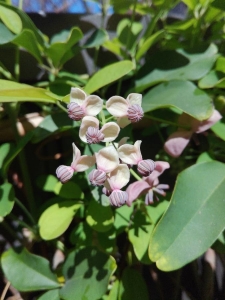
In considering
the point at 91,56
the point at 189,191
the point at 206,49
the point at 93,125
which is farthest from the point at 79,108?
the point at 91,56

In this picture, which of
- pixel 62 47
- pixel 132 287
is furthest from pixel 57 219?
pixel 62 47

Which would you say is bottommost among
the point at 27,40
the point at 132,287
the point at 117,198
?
the point at 132,287

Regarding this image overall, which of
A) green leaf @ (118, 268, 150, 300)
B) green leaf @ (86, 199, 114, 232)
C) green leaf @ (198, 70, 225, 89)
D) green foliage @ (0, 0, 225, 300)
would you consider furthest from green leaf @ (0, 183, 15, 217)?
green leaf @ (198, 70, 225, 89)

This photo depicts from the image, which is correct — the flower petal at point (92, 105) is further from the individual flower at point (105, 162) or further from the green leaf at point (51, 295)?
the green leaf at point (51, 295)

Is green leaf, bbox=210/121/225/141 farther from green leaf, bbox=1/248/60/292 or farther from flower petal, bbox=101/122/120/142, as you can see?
green leaf, bbox=1/248/60/292

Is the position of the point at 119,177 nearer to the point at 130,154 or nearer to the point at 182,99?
the point at 130,154

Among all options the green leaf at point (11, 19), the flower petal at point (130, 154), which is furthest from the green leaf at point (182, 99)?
the green leaf at point (11, 19)

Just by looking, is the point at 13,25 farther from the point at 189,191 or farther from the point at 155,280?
the point at 155,280
